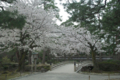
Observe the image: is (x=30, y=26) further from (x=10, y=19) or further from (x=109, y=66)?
(x=109, y=66)

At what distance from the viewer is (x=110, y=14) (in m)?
7.74

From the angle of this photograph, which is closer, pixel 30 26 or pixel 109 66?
pixel 30 26

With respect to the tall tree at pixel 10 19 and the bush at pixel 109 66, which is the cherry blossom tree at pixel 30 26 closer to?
the tall tree at pixel 10 19

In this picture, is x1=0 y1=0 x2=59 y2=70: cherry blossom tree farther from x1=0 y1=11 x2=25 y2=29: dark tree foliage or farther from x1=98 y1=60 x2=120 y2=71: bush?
x1=98 y1=60 x2=120 y2=71: bush

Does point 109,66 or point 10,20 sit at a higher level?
point 10,20

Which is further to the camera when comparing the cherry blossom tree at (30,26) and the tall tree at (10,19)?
the cherry blossom tree at (30,26)

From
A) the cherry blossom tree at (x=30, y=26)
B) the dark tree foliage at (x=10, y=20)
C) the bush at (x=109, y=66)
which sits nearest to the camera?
the dark tree foliage at (x=10, y=20)

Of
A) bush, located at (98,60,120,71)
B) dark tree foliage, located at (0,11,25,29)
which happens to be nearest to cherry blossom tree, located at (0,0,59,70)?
dark tree foliage, located at (0,11,25,29)

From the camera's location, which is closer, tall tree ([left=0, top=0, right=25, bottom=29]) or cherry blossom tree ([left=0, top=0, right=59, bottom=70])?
tall tree ([left=0, top=0, right=25, bottom=29])

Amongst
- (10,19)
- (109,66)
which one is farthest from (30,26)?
(109,66)

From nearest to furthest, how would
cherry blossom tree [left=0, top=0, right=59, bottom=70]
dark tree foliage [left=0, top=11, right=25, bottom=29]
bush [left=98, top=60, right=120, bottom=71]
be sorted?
dark tree foliage [left=0, top=11, right=25, bottom=29] → cherry blossom tree [left=0, top=0, right=59, bottom=70] → bush [left=98, top=60, right=120, bottom=71]

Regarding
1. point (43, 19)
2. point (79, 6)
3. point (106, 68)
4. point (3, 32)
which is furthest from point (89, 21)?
point (106, 68)

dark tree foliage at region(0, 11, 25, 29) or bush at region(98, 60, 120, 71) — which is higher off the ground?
dark tree foliage at region(0, 11, 25, 29)

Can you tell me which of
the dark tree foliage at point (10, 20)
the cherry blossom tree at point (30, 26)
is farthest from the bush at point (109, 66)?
the dark tree foliage at point (10, 20)
